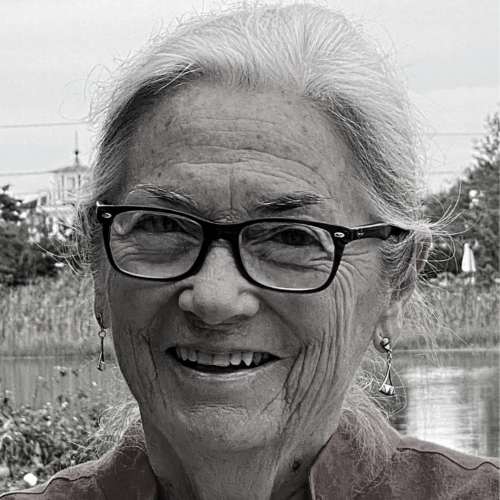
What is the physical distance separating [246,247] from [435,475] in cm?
59

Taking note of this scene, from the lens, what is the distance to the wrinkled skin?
5.42ft

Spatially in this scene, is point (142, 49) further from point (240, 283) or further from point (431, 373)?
point (431, 373)

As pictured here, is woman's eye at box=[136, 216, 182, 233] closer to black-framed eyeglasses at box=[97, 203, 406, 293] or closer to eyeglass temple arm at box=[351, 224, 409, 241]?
black-framed eyeglasses at box=[97, 203, 406, 293]

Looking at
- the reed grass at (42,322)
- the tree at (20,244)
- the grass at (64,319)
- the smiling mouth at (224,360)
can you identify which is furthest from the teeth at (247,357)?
the tree at (20,244)

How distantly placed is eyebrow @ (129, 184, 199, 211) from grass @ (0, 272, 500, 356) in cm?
408

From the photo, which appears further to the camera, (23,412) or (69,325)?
(69,325)

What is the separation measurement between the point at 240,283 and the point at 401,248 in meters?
0.36

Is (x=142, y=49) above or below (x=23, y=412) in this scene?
above

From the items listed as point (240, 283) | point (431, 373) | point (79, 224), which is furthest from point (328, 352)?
point (431, 373)

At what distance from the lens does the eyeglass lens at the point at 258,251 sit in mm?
1652

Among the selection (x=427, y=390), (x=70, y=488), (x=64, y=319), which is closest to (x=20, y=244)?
(x=64, y=319)

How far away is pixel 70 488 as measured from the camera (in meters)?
2.01

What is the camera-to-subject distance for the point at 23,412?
5.52 metres

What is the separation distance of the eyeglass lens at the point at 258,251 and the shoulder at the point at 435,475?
0.44 m
